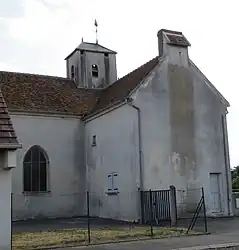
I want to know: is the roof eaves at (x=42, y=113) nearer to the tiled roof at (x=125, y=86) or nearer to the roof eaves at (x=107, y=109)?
the roof eaves at (x=107, y=109)

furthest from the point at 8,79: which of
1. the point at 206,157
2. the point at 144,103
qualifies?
the point at 206,157

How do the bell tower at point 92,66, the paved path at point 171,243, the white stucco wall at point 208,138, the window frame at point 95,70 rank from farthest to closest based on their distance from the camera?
the window frame at point 95,70
the bell tower at point 92,66
the white stucco wall at point 208,138
the paved path at point 171,243

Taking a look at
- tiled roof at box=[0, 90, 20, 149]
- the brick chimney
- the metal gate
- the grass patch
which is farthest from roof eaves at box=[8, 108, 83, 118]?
tiled roof at box=[0, 90, 20, 149]

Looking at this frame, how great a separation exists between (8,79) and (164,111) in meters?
11.5

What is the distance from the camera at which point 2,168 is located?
34.8 feet

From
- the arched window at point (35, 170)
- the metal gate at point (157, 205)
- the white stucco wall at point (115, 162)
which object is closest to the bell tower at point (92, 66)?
the white stucco wall at point (115, 162)

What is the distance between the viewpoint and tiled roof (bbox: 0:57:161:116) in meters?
25.1

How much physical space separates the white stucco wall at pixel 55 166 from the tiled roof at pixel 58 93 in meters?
0.78

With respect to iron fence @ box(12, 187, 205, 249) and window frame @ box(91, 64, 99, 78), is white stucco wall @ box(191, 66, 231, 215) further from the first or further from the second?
window frame @ box(91, 64, 99, 78)

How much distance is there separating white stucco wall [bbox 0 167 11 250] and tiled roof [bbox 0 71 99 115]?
1482cm

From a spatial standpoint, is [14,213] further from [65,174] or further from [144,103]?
[144,103]

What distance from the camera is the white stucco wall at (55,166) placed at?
25000 mm

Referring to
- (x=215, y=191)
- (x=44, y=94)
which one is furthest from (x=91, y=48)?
(x=215, y=191)

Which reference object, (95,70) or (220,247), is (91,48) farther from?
(220,247)
